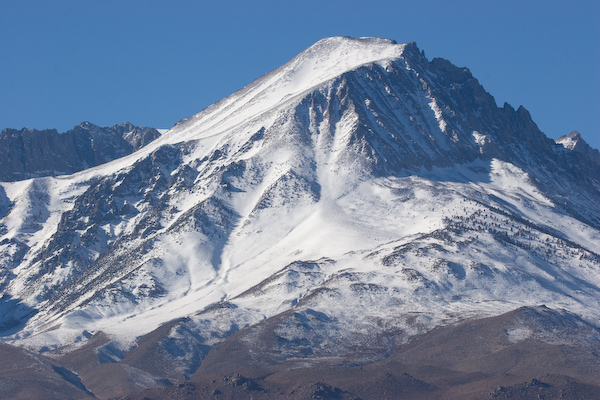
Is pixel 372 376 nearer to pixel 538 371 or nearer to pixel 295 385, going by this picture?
pixel 295 385

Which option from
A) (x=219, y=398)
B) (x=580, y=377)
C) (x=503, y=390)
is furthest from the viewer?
(x=580, y=377)

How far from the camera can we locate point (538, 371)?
19325 cm

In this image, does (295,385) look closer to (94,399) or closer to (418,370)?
(418,370)

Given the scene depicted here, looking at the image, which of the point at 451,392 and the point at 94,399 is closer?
the point at 451,392

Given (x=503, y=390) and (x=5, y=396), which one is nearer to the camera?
(x=503, y=390)

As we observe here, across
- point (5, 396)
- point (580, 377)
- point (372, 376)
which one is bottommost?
point (580, 377)

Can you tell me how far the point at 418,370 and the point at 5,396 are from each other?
84.5m

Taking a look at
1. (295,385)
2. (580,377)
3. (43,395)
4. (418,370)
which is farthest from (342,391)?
(43,395)

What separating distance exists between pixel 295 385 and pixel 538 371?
52.1 meters

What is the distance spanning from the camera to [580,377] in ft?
624

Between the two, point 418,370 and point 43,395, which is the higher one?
point 43,395

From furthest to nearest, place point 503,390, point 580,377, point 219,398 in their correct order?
point 580,377 → point 219,398 → point 503,390

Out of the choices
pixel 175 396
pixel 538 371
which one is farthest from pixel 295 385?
pixel 538 371

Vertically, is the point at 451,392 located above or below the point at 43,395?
below
